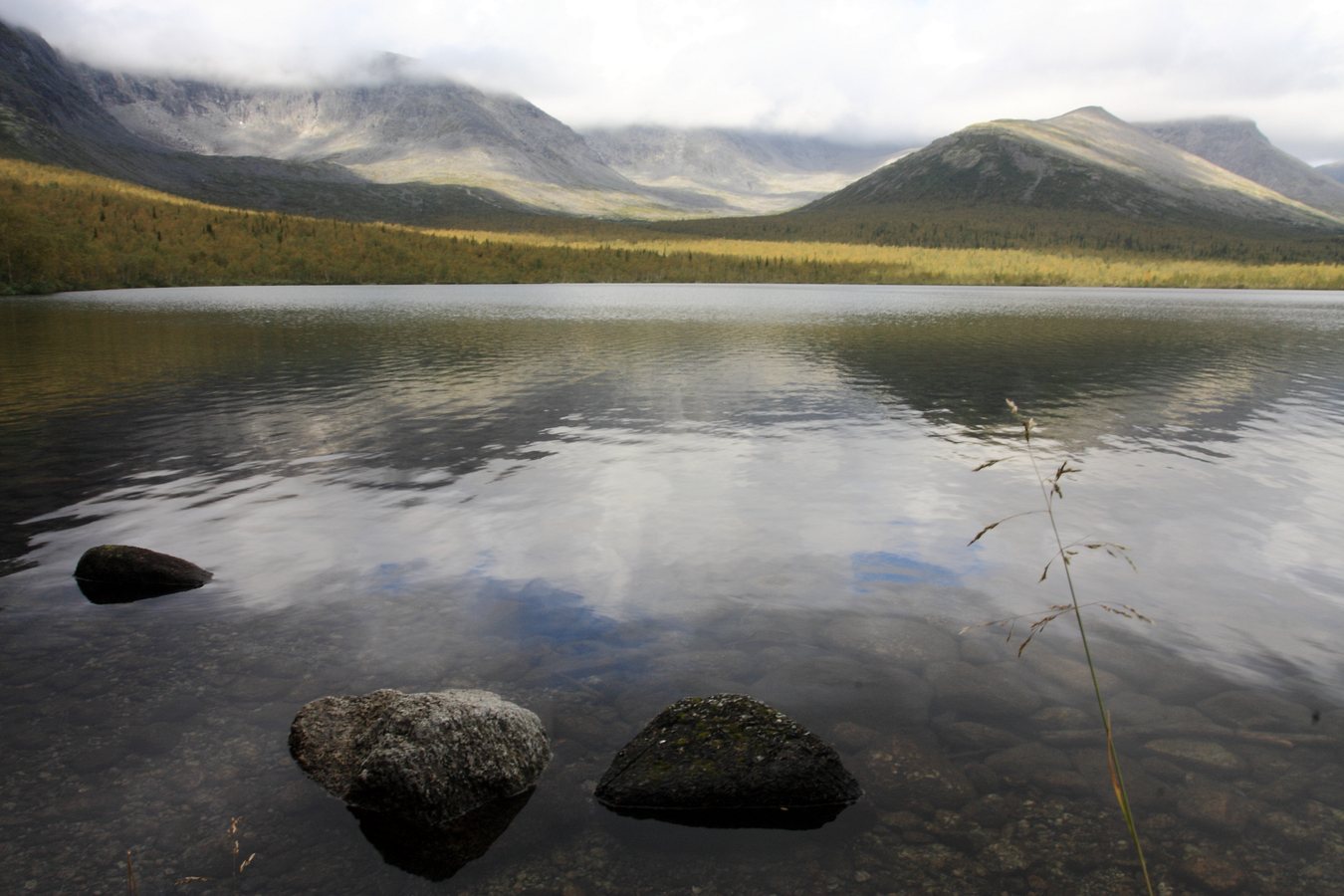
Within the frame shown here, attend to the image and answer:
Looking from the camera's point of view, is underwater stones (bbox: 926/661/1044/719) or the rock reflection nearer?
the rock reflection

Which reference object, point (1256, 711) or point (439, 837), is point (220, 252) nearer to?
point (439, 837)

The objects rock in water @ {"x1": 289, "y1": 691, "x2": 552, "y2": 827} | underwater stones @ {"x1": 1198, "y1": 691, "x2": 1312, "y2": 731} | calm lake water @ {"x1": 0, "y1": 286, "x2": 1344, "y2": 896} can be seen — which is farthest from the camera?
underwater stones @ {"x1": 1198, "y1": 691, "x2": 1312, "y2": 731}

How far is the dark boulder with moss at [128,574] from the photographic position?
13461 mm

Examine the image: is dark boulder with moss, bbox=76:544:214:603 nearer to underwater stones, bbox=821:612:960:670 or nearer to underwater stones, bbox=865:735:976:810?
underwater stones, bbox=821:612:960:670

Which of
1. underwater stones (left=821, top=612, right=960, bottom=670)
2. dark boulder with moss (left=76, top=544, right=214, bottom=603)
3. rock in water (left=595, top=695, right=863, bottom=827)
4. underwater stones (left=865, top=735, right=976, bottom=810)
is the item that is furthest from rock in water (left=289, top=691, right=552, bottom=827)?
dark boulder with moss (left=76, top=544, right=214, bottom=603)

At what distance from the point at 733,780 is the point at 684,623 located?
174 inches

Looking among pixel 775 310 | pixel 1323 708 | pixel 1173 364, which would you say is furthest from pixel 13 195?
pixel 1323 708

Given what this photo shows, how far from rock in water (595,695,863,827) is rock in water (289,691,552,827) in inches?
39.6

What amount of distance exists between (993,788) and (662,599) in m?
6.26

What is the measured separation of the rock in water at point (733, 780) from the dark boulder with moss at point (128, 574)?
9341 mm

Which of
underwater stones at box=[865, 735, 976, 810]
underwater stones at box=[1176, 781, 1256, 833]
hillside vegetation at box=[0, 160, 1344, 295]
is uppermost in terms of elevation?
hillside vegetation at box=[0, 160, 1344, 295]

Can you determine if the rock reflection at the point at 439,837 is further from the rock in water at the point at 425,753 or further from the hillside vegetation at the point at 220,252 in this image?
the hillside vegetation at the point at 220,252

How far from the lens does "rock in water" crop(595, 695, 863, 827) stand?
810 cm

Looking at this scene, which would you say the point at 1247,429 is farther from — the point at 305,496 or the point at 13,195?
the point at 13,195
